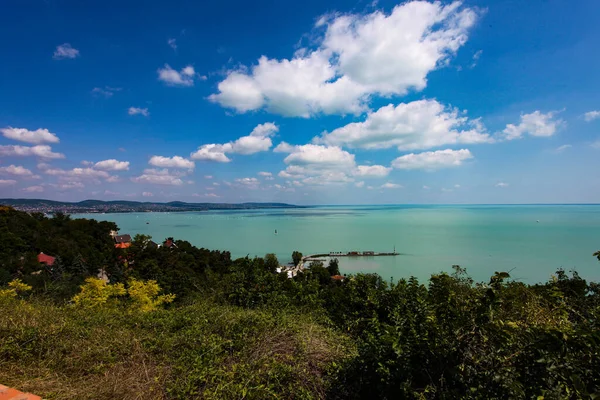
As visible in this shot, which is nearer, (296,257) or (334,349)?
(334,349)

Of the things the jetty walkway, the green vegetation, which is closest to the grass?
the green vegetation

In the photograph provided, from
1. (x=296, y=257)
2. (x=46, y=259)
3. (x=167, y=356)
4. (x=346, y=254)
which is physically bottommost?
(x=346, y=254)

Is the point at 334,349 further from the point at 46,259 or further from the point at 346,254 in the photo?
the point at 346,254

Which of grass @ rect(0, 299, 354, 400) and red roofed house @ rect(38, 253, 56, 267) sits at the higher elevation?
grass @ rect(0, 299, 354, 400)

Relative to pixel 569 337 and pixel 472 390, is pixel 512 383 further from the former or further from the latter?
pixel 569 337

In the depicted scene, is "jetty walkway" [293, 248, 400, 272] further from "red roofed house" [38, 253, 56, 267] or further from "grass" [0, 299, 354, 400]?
"grass" [0, 299, 354, 400]

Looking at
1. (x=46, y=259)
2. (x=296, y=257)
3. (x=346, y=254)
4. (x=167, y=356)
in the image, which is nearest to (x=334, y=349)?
(x=167, y=356)

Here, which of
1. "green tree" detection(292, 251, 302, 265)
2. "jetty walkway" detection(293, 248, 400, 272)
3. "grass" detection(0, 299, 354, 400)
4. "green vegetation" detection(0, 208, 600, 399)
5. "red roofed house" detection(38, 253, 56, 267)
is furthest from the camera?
"jetty walkway" detection(293, 248, 400, 272)

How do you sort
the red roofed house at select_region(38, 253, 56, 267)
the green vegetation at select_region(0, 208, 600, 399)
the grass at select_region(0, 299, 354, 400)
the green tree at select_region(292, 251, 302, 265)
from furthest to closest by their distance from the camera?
the green tree at select_region(292, 251, 302, 265), the red roofed house at select_region(38, 253, 56, 267), the grass at select_region(0, 299, 354, 400), the green vegetation at select_region(0, 208, 600, 399)

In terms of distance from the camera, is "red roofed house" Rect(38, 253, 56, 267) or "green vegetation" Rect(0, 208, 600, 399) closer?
"green vegetation" Rect(0, 208, 600, 399)

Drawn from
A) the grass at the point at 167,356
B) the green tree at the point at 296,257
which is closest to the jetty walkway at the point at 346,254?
the green tree at the point at 296,257
